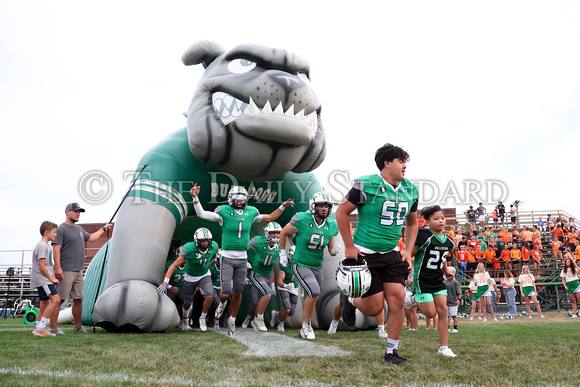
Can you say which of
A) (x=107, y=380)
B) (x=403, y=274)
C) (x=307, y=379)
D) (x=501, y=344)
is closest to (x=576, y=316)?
(x=501, y=344)

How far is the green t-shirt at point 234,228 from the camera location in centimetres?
584

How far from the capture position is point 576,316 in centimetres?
1063

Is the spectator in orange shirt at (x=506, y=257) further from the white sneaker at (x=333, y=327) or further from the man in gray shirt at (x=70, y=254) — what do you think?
the man in gray shirt at (x=70, y=254)

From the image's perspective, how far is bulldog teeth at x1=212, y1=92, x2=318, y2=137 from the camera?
5.79m

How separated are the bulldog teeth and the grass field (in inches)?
104

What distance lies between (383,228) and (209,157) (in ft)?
9.95

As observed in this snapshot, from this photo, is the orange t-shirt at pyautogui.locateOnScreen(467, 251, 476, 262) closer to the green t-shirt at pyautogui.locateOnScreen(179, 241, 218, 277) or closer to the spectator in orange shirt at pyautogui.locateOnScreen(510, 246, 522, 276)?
the spectator in orange shirt at pyautogui.locateOnScreen(510, 246, 522, 276)

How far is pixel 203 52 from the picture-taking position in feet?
21.6

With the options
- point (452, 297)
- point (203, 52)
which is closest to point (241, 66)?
point (203, 52)

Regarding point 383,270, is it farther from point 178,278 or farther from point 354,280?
point 178,278

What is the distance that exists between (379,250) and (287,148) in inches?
104

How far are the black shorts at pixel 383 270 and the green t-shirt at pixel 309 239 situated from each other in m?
2.13

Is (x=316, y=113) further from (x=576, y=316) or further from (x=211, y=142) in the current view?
(x=576, y=316)

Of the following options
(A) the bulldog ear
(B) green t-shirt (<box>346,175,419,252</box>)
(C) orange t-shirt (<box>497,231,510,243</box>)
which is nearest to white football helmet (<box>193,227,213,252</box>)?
(A) the bulldog ear
